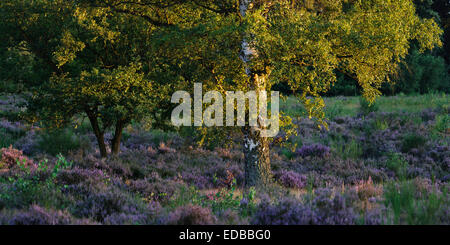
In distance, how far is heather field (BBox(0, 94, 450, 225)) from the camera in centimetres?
568

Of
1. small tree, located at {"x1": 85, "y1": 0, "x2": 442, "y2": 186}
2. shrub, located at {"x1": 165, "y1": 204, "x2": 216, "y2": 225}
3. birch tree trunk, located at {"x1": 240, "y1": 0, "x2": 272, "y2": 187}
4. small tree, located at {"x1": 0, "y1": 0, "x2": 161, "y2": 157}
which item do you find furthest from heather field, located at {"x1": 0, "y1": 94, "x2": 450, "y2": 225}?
small tree, located at {"x1": 85, "y1": 0, "x2": 442, "y2": 186}

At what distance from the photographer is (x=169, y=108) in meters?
12.3

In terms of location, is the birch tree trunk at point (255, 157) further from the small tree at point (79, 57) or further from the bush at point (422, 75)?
the bush at point (422, 75)

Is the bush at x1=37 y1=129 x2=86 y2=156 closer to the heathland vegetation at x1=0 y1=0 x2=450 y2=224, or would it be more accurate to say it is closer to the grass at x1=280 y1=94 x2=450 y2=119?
the heathland vegetation at x1=0 y1=0 x2=450 y2=224

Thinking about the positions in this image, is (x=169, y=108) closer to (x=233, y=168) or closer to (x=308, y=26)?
(x=233, y=168)

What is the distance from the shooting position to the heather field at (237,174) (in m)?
5.68

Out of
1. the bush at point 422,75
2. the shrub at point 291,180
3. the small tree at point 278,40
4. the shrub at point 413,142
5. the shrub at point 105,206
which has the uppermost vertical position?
the bush at point 422,75

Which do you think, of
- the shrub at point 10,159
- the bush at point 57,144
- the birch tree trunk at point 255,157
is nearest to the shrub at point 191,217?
the birch tree trunk at point 255,157

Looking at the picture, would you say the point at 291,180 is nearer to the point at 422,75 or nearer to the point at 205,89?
the point at 205,89

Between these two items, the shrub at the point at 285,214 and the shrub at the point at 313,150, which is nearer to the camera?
the shrub at the point at 285,214

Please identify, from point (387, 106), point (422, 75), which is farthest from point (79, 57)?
point (422, 75)

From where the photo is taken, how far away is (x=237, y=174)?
13297mm
